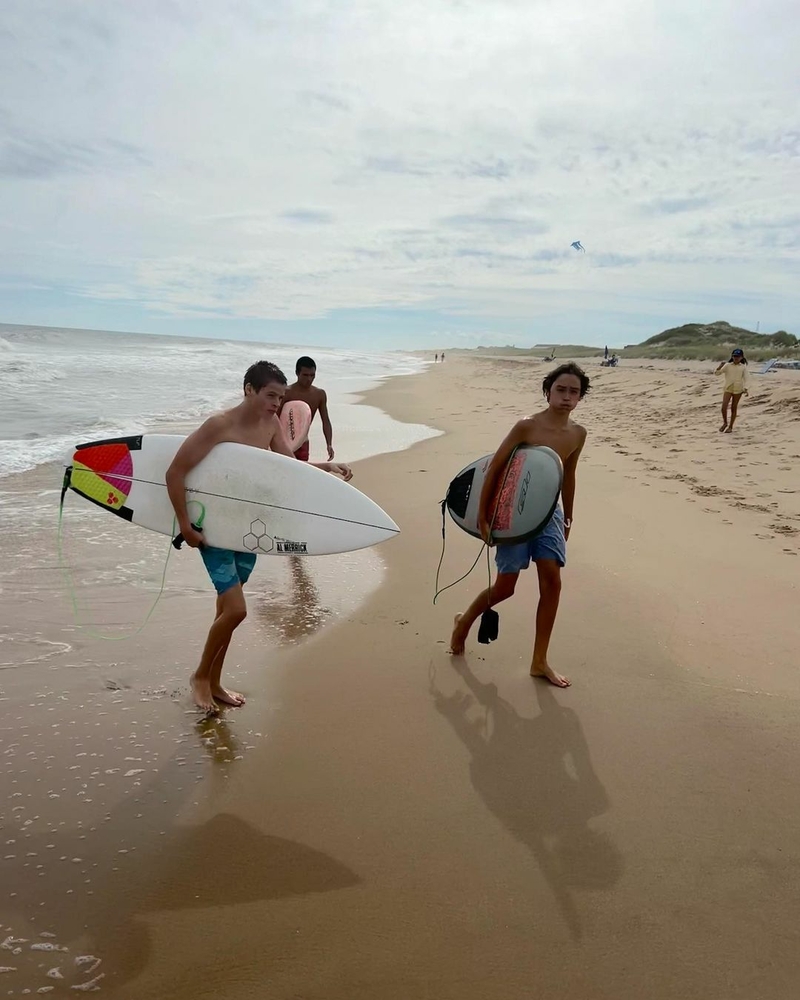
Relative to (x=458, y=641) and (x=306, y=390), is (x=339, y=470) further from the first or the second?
(x=306, y=390)

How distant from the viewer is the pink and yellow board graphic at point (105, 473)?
11.8ft

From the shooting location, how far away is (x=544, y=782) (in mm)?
2496

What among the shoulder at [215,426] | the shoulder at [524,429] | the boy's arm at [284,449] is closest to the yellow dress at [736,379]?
the shoulder at [524,429]

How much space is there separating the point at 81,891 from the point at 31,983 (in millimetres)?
294

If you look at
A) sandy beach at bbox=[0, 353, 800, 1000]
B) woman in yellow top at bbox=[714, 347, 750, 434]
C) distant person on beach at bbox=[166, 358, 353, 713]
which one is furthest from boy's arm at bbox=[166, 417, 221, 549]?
woman in yellow top at bbox=[714, 347, 750, 434]

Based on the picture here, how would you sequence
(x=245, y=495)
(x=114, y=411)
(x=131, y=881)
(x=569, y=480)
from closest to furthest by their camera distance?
1. (x=131, y=881)
2. (x=245, y=495)
3. (x=569, y=480)
4. (x=114, y=411)

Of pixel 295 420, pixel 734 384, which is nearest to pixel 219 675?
pixel 295 420

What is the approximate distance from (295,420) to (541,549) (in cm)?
290

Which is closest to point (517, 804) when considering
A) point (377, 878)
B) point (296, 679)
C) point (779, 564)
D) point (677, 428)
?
point (377, 878)

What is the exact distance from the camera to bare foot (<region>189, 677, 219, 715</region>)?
290 cm

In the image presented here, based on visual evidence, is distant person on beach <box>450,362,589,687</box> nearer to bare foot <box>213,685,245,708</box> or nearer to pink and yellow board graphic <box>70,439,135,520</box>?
bare foot <box>213,685,245,708</box>

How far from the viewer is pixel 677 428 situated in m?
11.2

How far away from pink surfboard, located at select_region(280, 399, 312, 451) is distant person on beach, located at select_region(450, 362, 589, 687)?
248 centimetres

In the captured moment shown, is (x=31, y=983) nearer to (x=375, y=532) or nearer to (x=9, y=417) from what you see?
(x=375, y=532)
